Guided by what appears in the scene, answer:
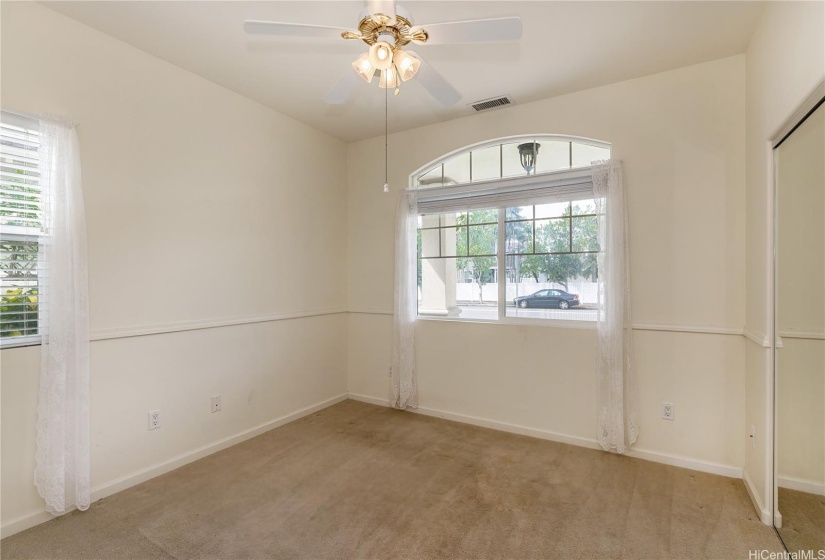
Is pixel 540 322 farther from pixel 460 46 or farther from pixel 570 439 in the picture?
pixel 460 46

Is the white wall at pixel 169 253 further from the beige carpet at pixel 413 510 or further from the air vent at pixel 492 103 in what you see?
the air vent at pixel 492 103

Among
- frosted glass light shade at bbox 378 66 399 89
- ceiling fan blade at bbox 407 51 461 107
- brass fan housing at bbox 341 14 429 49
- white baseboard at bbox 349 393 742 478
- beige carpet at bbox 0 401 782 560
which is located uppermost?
brass fan housing at bbox 341 14 429 49

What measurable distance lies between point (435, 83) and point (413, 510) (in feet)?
7.64

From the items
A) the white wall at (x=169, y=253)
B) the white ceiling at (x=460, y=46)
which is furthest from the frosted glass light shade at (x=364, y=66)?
the white wall at (x=169, y=253)

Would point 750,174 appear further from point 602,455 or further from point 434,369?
point 434,369

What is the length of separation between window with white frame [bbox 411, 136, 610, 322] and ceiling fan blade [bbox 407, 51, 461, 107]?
1439mm

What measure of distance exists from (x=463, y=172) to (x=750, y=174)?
2.10 meters

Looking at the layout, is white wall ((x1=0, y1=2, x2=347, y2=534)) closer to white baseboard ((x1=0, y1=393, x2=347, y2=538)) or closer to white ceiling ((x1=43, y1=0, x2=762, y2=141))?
white baseboard ((x1=0, y1=393, x2=347, y2=538))

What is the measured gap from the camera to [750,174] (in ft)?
8.34

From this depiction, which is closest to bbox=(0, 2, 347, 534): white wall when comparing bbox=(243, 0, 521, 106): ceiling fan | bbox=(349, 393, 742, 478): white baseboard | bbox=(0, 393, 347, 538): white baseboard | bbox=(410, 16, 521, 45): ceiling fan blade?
bbox=(0, 393, 347, 538): white baseboard

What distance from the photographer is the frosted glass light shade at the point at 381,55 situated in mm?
1840

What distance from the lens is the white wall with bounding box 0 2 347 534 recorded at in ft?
7.13

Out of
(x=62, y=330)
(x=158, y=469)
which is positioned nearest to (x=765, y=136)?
(x=62, y=330)

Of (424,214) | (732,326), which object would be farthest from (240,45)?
(732,326)
